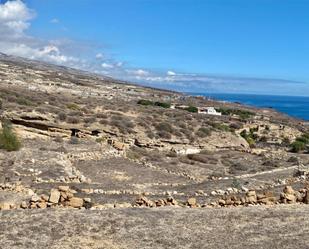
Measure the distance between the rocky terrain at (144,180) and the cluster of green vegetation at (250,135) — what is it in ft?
0.43

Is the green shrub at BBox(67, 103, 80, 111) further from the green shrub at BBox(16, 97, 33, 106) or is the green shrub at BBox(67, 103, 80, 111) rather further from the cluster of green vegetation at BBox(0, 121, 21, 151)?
the cluster of green vegetation at BBox(0, 121, 21, 151)

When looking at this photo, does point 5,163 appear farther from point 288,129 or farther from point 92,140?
point 288,129

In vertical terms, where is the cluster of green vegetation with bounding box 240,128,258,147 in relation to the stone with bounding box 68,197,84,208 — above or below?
below

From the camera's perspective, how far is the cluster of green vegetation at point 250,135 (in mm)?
51928

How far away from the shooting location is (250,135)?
183 feet

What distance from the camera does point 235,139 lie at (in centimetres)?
4862

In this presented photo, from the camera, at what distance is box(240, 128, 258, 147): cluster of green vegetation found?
51.9 meters

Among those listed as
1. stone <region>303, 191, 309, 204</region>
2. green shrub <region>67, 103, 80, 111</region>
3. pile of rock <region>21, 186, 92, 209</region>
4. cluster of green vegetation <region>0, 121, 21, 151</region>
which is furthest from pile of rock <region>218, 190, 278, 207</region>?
green shrub <region>67, 103, 80, 111</region>

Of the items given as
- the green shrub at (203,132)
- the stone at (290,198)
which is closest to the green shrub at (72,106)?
the green shrub at (203,132)

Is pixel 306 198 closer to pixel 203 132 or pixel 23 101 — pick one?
pixel 203 132

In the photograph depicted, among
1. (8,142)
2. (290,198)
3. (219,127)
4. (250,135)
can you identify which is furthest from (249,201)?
(250,135)

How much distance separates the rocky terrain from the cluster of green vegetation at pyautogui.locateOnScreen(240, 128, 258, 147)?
130 mm

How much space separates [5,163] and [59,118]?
51.3ft

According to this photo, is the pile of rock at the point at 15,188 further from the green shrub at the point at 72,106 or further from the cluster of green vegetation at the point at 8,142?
the green shrub at the point at 72,106
